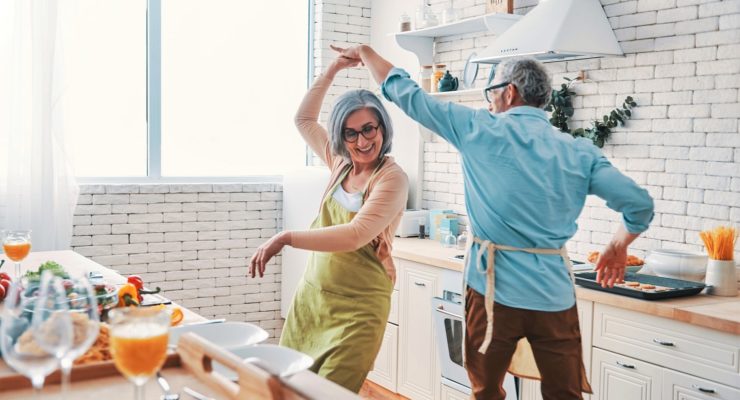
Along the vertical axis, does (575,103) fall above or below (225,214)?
above

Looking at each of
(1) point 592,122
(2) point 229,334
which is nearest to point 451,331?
(1) point 592,122

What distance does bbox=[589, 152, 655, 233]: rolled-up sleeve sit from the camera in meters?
2.69

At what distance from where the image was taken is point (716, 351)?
2.96m

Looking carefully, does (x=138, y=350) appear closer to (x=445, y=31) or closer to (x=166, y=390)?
(x=166, y=390)

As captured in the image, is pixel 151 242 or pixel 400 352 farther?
pixel 151 242

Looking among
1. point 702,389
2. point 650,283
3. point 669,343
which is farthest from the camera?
Result: point 650,283

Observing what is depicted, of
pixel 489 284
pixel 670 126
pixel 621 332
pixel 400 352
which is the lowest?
pixel 400 352

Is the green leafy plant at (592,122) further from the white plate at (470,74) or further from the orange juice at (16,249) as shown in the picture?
the orange juice at (16,249)

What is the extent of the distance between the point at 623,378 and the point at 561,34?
5.19ft

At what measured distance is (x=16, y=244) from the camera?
9.04 ft

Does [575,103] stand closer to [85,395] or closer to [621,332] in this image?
[621,332]

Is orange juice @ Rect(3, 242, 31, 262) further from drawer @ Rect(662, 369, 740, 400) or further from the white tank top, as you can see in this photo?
drawer @ Rect(662, 369, 740, 400)

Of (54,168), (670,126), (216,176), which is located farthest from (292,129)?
(670,126)

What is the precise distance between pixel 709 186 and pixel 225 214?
10.4ft
